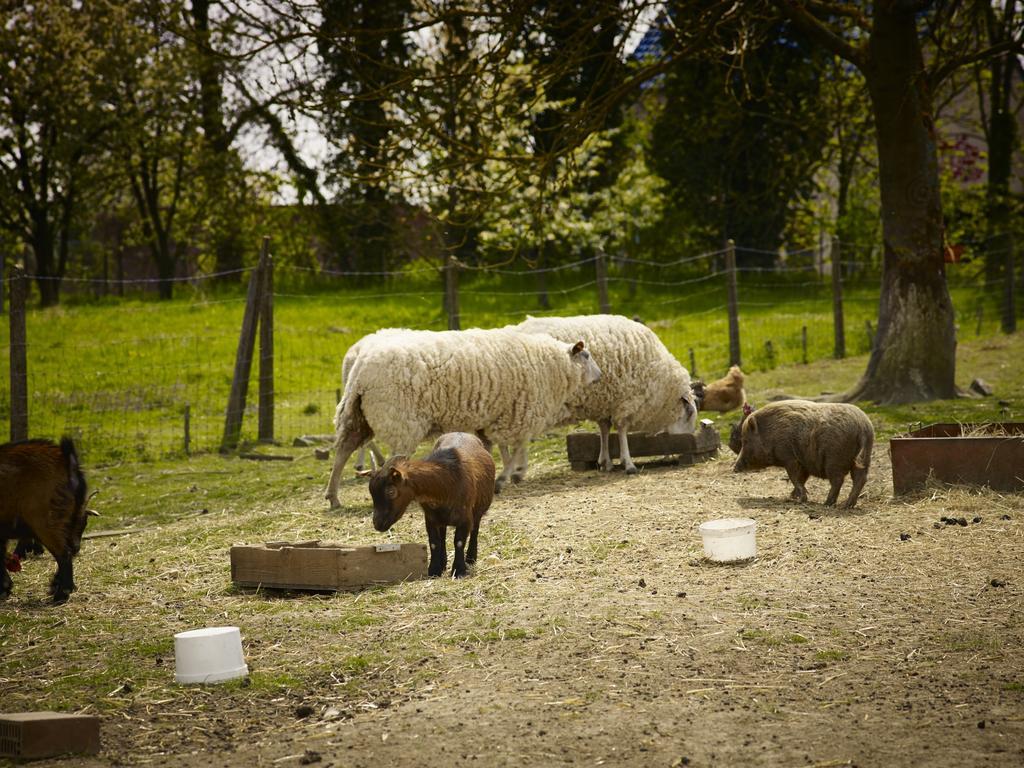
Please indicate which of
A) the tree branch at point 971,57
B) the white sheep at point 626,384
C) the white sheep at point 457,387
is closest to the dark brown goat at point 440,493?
the white sheep at point 457,387

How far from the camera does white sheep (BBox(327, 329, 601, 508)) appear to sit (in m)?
8.96

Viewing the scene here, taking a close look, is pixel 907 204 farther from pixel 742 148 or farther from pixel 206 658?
pixel 742 148

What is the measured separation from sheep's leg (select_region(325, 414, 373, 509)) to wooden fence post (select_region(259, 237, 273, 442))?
430 cm

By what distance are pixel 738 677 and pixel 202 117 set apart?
24873 mm

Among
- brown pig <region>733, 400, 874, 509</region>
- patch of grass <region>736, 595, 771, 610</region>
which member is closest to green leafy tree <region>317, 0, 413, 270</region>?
brown pig <region>733, 400, 874, 509</region>

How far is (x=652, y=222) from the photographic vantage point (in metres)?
28.2

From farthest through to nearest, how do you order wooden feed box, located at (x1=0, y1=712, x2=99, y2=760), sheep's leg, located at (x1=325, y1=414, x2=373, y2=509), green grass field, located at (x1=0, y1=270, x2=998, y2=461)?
green grass field, located at (x1=0, y1=270, x2=998, y2=461)
sheep's leg, located at (x1=325, y1=414, x2=373, y2=509)
wooden feed box, located at (x1=0, y1=712, x2=99, y2=760)

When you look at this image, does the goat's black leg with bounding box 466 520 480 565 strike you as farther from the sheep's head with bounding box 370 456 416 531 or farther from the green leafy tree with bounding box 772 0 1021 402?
the green leafy tree with bounding box 772 0 1021 402

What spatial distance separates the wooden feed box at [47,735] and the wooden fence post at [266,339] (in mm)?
9252

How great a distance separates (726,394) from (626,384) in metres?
2.93

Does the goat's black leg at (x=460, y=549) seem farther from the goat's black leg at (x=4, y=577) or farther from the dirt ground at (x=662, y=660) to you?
the goat's black leg at (x=4, y=577)

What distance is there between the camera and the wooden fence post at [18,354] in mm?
10680

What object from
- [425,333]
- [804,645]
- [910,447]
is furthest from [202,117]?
[804,645]

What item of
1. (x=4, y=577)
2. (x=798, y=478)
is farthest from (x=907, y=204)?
(x=4, y=577)
